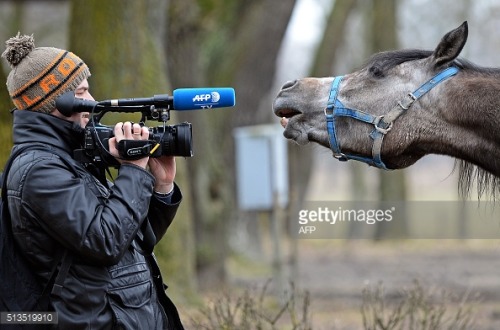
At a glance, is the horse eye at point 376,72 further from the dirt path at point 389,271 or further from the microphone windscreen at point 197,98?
the dirt path at point 389,271

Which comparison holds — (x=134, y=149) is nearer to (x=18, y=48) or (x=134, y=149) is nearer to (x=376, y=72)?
(x=18, y=48)

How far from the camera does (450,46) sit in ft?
14.9

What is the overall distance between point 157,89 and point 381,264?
7.83 metres

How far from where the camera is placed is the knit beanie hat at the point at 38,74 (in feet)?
11.8

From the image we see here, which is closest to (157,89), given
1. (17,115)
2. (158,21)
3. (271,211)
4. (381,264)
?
(158,21)

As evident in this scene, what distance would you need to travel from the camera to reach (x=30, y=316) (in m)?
3.42

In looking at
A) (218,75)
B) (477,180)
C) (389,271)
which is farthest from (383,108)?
(218,75)

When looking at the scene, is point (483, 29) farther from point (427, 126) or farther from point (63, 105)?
point (63, 105)

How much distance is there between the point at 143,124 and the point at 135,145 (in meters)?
0.18

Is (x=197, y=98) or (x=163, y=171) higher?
(x=197, y=98)

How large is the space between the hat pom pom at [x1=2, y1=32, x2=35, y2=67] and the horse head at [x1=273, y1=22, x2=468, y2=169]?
1516 millimetres

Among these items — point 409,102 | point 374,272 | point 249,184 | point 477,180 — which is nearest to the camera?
point 409,102

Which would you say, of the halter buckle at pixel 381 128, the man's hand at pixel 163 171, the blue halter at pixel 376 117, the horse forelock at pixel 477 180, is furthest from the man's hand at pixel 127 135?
the horse forelock at pixel 477 180

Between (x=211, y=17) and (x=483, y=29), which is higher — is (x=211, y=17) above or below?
below
